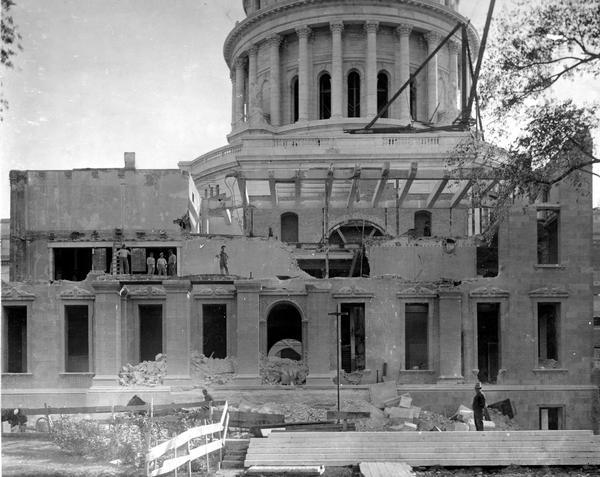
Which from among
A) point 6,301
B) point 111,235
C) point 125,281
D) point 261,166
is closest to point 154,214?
point 111,235

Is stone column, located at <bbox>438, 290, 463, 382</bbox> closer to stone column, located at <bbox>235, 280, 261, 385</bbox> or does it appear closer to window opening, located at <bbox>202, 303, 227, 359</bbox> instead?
stone column, located at <bbox>235, 280, 261, 385</bbox>

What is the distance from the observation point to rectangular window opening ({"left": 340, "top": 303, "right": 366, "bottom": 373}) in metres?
30.5

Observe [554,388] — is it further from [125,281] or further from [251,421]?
[125,281]

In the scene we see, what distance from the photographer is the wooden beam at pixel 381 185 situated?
37.3 metres

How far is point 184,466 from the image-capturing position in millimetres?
18078

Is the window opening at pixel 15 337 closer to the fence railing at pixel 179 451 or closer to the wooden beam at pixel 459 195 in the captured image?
the fence railing at pixel 179 451

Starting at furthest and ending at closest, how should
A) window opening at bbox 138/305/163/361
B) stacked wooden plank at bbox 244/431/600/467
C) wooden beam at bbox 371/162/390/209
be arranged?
wooden beam at bbox 371/162/390/209, window opening at bbox 138/305/163/361, stacked wooden plank at bbox 244/431/600/467

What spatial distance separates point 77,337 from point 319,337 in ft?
25.8

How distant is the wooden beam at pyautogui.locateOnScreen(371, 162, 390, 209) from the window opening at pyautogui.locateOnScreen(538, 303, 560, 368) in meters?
9.62

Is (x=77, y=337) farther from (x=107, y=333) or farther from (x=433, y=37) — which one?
(x=433, y=37)

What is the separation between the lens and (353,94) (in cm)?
5872

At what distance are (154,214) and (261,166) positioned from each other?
1389 cm

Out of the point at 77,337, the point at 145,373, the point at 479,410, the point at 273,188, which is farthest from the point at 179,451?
the point at 273,188

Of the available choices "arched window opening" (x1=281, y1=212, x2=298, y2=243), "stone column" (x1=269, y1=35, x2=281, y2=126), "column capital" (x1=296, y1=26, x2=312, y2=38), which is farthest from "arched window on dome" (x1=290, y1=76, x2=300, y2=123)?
"arched window opening" (x1=281, y1=212, x2=298, y2=243)
